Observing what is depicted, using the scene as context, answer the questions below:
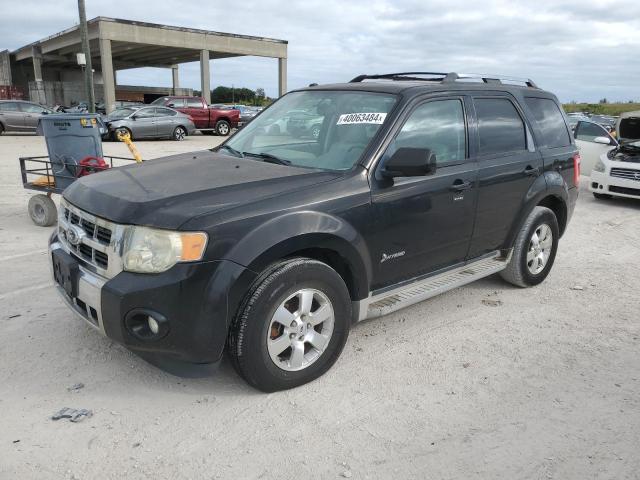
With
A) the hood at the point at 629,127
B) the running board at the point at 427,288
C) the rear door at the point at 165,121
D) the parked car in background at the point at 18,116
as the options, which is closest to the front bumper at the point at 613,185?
the hood at the point at 629,127

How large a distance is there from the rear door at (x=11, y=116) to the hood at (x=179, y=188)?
21.0 metres

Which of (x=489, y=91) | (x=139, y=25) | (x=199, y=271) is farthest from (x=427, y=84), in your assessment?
(x=139, y=25)

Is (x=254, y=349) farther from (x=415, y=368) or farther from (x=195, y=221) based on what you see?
(x=415, y=368)

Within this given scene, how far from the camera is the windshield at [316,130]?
370 cm

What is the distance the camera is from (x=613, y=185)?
9906 mm

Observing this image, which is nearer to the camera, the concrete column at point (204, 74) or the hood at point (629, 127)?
the hood at point (629, 127)

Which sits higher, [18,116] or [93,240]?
[93,240]

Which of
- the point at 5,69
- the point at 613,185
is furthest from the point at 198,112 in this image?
the point at 5,69

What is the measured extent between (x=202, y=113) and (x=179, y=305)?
23.3m

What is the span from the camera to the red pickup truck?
80.8 feet

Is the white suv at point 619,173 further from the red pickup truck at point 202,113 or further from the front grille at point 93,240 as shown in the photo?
the red pickup truck at point 202,113

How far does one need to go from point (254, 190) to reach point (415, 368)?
5.12ft

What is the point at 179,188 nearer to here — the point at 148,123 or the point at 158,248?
the point at 158,248

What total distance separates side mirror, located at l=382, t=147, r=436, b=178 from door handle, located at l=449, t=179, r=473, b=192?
0.58m
